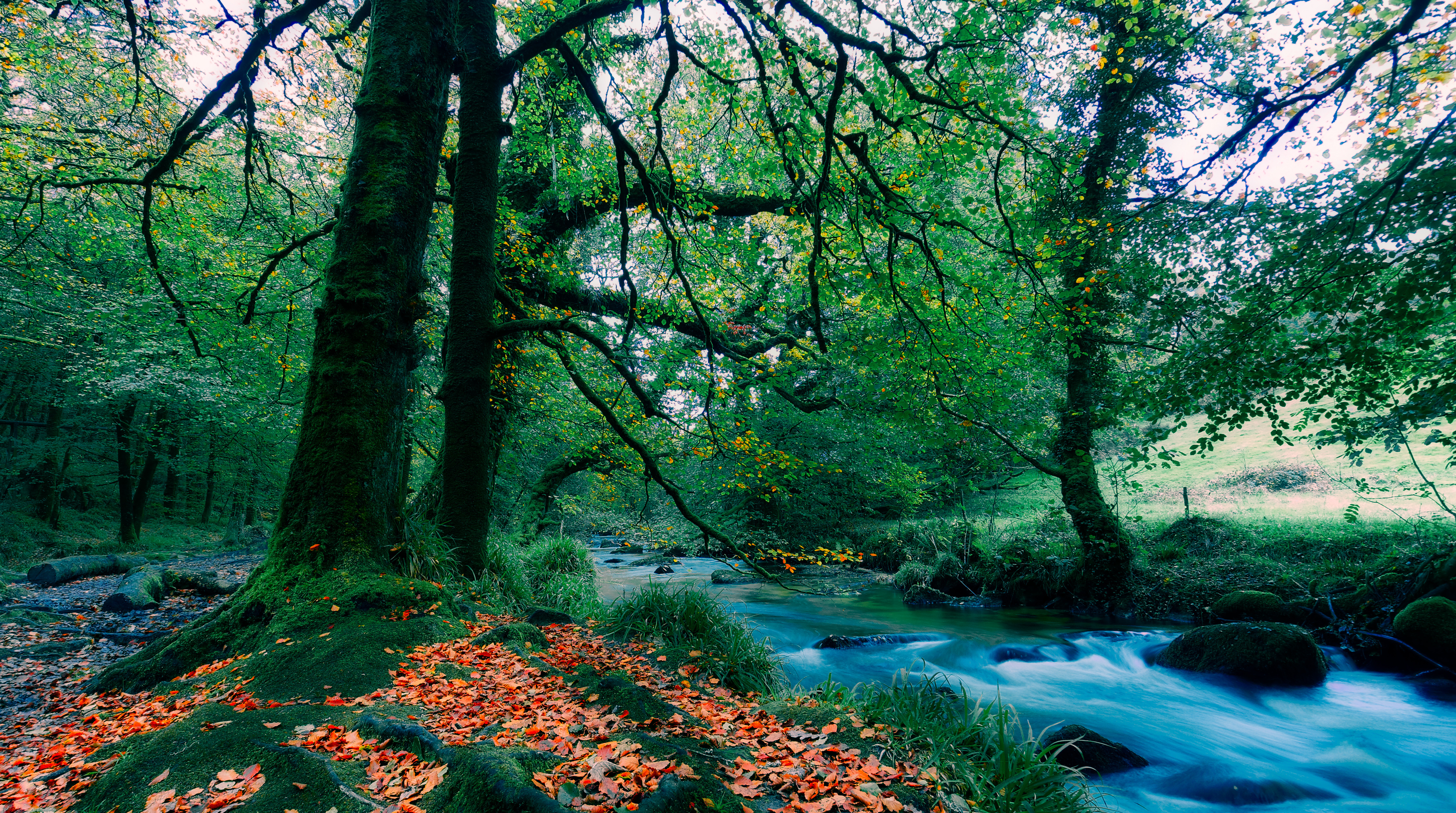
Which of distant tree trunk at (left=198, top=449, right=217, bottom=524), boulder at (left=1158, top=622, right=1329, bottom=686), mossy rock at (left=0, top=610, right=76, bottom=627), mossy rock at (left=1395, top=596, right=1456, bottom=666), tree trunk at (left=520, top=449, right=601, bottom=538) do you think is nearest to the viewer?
mossy rock at (left=0, top=610, right=76, bottom=627)

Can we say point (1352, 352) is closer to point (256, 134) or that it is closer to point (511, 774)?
point (511, 774)

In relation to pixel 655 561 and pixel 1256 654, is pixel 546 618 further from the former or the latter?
pixel 655 561

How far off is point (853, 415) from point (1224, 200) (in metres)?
5.24

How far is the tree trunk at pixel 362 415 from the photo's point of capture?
356 cm

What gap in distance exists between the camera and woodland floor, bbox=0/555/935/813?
202 centimetres

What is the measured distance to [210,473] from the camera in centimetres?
1758

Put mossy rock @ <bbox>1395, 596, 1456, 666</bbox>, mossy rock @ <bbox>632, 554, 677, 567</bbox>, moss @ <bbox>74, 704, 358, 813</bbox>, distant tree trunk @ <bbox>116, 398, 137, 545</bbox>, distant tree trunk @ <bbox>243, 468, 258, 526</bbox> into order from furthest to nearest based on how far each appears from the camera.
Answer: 1. distant tree trunk @ <bbox>243, 468, 258, 526</bbox>
2. mossy rock @ <bbox>632, 554, 677, 567</bbox>
3. distant tree trunk @ <bbox>116, 398, 137, 545</bbox>
4. mossy rock @ <bbox>1395, 596, 1456, 666</bbox>
5. moss @ <bbox>74, 704, 358, 813</bbox>

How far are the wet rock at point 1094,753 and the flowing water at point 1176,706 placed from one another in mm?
96

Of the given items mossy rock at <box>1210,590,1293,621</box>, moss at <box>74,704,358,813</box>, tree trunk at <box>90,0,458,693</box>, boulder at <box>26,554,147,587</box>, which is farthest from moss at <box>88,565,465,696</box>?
mossy rock at <box>1210,590,1293,621</box>

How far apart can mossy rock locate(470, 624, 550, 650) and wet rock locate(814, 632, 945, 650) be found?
5277 millimetres

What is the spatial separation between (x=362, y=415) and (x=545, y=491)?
8.79m

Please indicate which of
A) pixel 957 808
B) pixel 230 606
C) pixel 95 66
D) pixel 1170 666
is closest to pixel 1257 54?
pixel 1170 666

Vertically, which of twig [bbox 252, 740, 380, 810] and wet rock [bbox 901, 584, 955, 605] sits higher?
twig [bbox 252, 740, 380, 810]

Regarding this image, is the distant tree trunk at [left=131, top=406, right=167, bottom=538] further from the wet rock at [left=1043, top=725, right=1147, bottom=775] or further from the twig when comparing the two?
the wet rock at [left=1043, top=725, right=1147, bottom=775]
